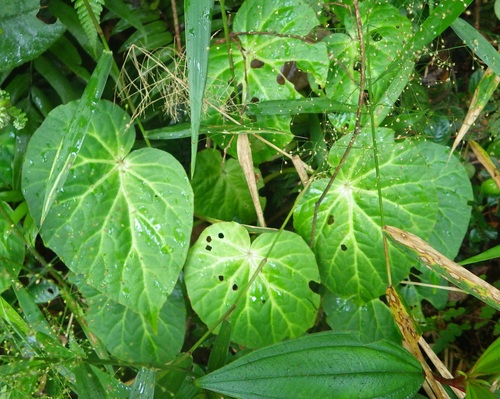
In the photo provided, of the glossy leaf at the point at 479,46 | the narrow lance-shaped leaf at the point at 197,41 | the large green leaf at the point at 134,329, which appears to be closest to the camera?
the narrow lance-shaped leaf at the point at 197,41

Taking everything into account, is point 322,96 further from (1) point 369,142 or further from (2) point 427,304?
(2) point 427,304

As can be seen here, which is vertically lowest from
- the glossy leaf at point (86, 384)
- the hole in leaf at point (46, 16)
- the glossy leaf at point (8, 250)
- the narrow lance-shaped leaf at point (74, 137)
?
the glossy leaf at point (86, 384)

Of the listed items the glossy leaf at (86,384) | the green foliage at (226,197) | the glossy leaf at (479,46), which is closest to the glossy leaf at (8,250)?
the green foliage at (226,197)

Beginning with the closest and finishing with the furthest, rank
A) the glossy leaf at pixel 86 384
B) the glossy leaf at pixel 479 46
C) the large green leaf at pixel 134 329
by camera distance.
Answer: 1. the glossy leaf at pixel 86 384
2. the glossy leaf at pixel 479 46
3. the large green leaf at pixel 134 329

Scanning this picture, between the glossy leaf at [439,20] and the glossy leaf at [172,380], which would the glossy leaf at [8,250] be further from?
the glossy leaf at [439,20]

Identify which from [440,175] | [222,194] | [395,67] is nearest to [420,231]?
[440,175]

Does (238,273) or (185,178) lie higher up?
(185,178)

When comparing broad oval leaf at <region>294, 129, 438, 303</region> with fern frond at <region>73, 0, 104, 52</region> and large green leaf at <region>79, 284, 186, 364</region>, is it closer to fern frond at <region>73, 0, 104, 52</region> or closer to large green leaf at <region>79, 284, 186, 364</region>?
large green leaf at <region>79, 284, 186, 364</region>
